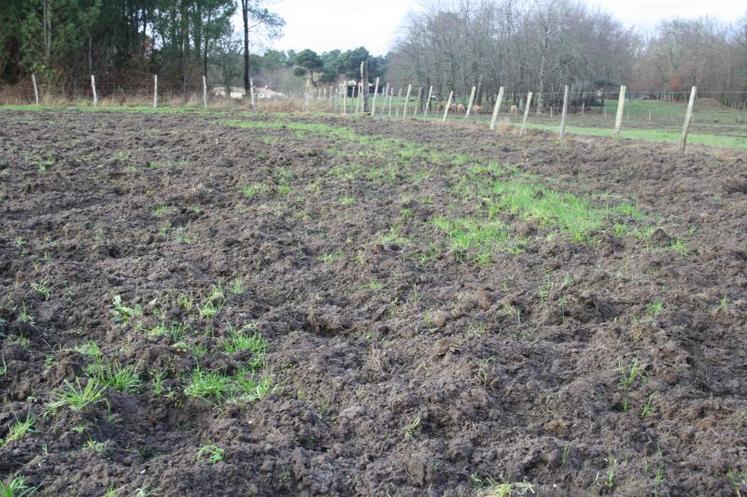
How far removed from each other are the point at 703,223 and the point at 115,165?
8.17m

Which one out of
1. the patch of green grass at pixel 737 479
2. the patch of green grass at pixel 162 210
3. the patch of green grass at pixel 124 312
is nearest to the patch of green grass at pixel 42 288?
the patch of green grass at pixel 124 312

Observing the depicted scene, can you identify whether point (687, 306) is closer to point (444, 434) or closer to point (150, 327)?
point (444, 434)

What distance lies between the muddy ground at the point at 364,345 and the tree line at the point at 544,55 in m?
45.6

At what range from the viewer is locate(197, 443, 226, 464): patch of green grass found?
2892 mm

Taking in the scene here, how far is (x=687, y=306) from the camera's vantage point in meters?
4.93

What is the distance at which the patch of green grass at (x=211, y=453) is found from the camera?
289 cm

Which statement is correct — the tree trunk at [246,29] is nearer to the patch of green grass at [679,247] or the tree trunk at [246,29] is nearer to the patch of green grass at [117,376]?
the patch of green grass at [679,247]

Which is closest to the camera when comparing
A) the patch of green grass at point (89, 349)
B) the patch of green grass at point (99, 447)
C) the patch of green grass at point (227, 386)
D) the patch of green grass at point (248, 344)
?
the patch of green grass at point (99, 447)

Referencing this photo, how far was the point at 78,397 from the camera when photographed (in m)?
3.25

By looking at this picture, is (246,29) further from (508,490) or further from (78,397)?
(508,490)

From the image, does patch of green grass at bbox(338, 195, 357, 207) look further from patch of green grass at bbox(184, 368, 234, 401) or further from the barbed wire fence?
the barbed wire fence

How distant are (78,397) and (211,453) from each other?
2.66 feet

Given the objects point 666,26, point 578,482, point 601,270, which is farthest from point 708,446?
point 666,26

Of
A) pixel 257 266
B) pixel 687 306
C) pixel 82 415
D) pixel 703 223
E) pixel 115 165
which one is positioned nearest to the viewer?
pixel 82 415
